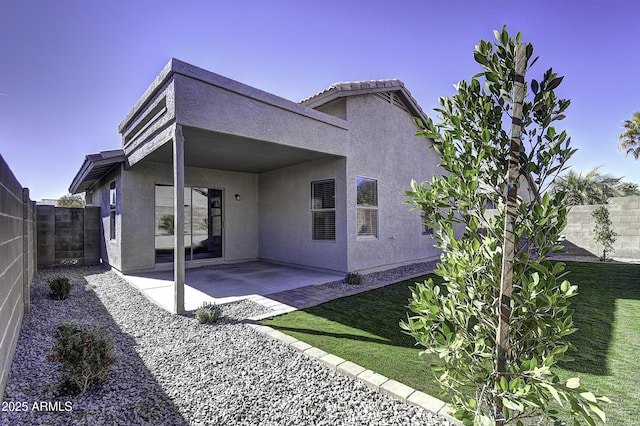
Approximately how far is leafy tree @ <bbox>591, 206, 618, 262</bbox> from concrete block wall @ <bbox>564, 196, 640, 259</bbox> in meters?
0.48

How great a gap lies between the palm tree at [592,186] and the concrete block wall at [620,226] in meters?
10.5

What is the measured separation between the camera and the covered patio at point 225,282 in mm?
7285

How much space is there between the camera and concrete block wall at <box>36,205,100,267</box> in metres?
11.8

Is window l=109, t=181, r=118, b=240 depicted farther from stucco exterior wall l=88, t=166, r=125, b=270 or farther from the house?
stucco exterior wall l=88, t=166, r=125, b=270

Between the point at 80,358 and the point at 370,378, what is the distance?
134 inches

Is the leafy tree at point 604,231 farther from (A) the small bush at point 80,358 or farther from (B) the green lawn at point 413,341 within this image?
(A) the small bush at point 80,358

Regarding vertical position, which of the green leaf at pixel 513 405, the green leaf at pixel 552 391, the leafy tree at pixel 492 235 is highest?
the leafy tree at pixel 492 235

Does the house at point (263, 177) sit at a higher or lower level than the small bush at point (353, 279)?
higher

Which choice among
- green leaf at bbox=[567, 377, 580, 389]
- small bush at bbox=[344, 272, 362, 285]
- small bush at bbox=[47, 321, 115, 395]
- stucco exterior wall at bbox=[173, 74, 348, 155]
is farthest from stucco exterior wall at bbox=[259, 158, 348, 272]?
green leaf at bbox=[567, 377, 580, 389]

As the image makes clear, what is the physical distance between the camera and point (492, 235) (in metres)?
2.17

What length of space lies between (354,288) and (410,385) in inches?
190

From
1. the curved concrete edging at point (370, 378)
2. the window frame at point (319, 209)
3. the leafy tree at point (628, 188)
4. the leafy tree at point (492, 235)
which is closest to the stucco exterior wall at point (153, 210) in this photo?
the window frame at point (319, 209)

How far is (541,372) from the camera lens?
5.33 feet

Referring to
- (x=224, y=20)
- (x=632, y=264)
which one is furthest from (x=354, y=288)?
(x=632, y=264)
